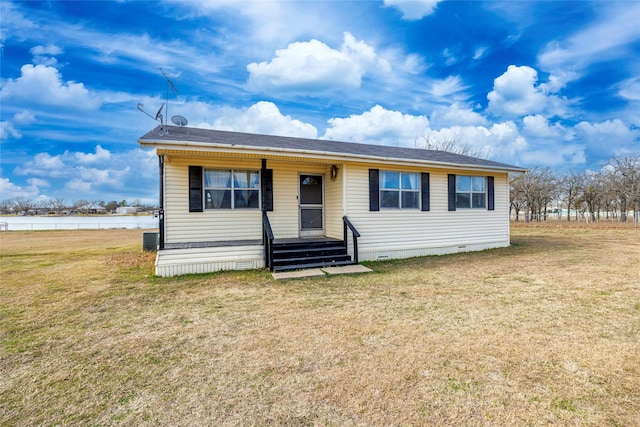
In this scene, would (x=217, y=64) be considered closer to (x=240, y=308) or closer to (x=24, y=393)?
(x=240, y=308)

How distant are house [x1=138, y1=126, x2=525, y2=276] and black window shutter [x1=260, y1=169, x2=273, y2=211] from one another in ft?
0.12

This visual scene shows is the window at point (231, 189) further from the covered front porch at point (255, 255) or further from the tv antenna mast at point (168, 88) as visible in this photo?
the tv antenna mast at point (168, 88)

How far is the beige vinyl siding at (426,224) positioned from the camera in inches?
324

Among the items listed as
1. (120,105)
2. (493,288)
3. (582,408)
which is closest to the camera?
(582,408)

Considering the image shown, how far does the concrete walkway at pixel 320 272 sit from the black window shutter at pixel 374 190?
1898 mm

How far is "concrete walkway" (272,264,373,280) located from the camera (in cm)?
641

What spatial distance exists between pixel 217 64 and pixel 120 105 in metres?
4.72

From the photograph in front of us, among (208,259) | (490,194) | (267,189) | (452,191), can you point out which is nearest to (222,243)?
(208,259)

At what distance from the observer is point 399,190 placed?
29.0 ft

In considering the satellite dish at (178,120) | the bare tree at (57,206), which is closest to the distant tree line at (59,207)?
the bare tree at (57,206)

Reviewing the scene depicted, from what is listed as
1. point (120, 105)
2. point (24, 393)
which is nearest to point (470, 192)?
point (24, 393)

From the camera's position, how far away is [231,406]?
2.17 m

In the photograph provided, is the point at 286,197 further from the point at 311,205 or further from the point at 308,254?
the point at 308,254

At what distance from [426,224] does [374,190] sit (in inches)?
86.9
